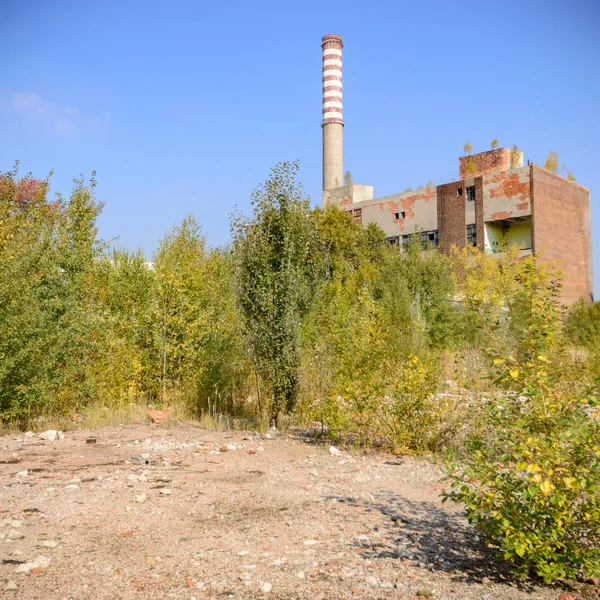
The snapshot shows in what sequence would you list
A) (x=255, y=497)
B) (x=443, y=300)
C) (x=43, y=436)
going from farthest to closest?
(x=443, y=300) → (x=43, y=436) → (x=255, y=497)

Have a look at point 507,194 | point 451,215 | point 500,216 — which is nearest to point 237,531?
point 500,216

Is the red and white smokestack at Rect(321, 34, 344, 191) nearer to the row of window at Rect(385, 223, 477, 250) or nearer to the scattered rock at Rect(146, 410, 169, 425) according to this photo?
the row of window at Rect(385, 223, 477, 250)

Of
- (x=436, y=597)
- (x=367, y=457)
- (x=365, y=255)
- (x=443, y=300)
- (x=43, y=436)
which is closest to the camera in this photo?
(x=436, y=597)

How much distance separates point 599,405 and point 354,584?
6.19ft

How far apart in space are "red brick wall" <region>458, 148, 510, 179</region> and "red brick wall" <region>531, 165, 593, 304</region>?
9.59ft

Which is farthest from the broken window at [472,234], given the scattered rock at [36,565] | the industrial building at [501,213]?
the scattered rock at [36,565]

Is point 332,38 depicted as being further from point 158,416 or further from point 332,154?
point 158,416

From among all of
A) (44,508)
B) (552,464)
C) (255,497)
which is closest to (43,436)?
(44,508)

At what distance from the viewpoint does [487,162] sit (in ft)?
122

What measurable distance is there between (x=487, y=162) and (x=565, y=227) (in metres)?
6.00

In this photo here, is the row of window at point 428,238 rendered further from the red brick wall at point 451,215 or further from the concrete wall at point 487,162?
the concrete wall at point 487,162

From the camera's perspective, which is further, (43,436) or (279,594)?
(43,436)

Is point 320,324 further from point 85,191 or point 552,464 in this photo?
point 552,464

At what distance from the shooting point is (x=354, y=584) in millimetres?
3844
